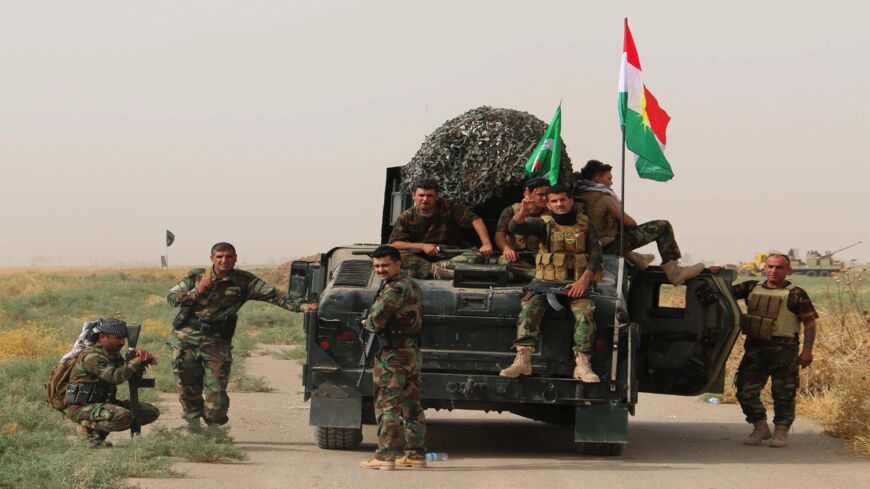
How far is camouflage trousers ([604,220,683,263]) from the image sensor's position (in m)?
12.0

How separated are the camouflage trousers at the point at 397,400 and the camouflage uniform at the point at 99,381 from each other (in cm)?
204

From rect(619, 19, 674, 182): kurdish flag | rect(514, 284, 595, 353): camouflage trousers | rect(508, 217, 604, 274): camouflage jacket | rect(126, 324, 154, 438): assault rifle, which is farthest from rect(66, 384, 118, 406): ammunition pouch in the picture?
rect(619, 19, 674, 182): kurdish flag

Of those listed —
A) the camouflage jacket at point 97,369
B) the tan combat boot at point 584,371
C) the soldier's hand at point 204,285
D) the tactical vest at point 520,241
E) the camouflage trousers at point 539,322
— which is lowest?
the camouflage jacket at point 97,369

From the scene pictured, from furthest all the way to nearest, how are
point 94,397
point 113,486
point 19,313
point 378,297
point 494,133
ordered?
point 19,313, point 494,133, point 94,397, point 378,297, point 113,486

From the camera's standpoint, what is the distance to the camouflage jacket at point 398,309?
9.73 meters

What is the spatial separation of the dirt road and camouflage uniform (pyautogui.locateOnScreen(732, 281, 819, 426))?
37cm

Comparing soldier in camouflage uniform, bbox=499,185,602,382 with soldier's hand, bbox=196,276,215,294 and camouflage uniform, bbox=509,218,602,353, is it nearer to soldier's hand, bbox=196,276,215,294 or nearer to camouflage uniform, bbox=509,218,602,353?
camouflage uniform, bbox=509,218,602,353

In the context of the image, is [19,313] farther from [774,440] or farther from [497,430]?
[774,440]

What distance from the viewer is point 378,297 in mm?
9805

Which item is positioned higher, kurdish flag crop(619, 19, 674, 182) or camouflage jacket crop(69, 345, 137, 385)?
kurdish flag crop(619, 19, 674, 182)

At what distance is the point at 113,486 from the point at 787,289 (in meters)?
6.72

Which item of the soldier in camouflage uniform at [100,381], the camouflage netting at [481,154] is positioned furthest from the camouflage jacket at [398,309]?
the camouflage netting at [481,154]

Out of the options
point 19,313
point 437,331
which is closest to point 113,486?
point 437,331

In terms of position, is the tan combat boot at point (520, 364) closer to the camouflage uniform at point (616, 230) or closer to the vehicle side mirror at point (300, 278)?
the camouflage uniform at point (616, 230)
